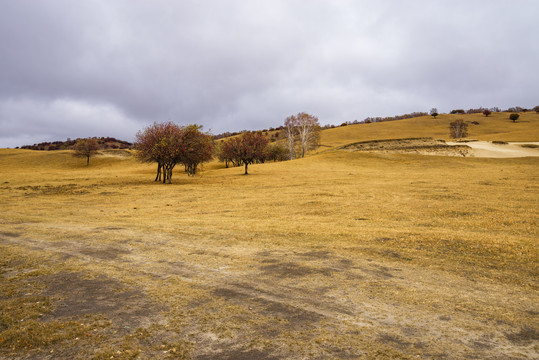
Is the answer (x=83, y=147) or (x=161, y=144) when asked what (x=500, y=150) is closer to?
(x=161, y=144)

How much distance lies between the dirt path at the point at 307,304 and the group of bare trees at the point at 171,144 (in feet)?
89.9

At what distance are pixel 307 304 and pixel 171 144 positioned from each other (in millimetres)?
32120

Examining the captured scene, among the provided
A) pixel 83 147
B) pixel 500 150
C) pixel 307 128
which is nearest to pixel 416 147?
pixel 500 150

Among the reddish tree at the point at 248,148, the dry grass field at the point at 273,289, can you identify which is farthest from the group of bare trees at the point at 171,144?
the dry grass field at the point at 273,289

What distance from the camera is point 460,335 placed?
4195 millimetres

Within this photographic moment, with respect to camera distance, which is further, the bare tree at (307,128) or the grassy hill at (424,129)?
the grassy hill at (424,129)

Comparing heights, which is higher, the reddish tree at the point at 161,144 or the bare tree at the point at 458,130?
the bare tree at the point at 458,130

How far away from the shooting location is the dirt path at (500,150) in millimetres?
49891

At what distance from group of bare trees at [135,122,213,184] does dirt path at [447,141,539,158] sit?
46.6m

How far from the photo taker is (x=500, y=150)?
52.8 m

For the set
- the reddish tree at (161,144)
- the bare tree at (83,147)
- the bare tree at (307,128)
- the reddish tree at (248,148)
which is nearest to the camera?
the reddish tree at (161,144)

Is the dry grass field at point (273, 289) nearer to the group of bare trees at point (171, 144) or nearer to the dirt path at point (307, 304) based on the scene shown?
the dirt path at point (307, 304)

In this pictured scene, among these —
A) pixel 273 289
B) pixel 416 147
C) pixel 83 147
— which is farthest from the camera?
pixel 83 147

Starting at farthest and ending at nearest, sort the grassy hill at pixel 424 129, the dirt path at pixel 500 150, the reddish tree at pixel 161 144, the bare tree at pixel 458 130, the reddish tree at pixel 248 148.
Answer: the grassy hill at pixel 424 129 < the bare tree at pixel 458 130 < the dirt path at pixel 500 150 < the reddish tree at pixel 248 148 < the reddish tree at pixel 161 144
